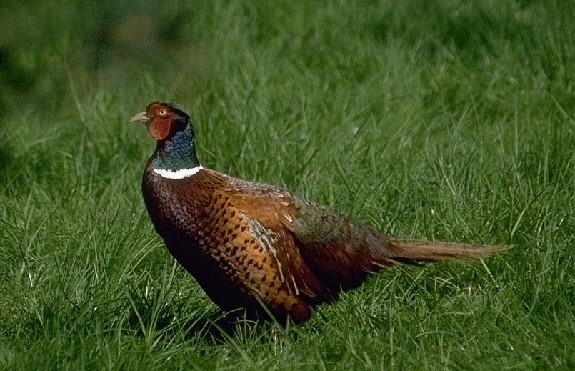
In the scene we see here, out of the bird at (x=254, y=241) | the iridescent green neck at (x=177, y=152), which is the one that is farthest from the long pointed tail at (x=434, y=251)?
the iridescent green neck at (x=177, y=152)

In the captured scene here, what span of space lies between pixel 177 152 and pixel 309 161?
1.07 m

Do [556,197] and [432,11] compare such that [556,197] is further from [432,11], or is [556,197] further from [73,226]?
[432,11]

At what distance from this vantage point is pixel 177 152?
3.82 metres

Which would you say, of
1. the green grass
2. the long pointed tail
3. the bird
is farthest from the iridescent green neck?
the long pointed tail

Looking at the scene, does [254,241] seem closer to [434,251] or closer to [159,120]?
[159,120]

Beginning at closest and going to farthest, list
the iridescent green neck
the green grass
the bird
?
the green grass < the bird < the iridescent green neck

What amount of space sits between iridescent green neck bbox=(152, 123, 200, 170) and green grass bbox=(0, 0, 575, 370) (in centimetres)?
18

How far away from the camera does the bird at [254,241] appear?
3684 mm

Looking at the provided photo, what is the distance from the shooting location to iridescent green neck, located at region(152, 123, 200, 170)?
381cm

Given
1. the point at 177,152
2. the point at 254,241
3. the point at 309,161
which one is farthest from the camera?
the point at 309,161

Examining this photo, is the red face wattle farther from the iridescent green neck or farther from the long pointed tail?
the long pointed tail

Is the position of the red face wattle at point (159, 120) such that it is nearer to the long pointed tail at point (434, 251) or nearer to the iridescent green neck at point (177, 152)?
the iridescent green neck at point (177, 152)

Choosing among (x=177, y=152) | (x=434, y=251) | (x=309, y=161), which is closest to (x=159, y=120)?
(x=177, y=152)

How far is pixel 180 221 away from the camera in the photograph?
370 cm
